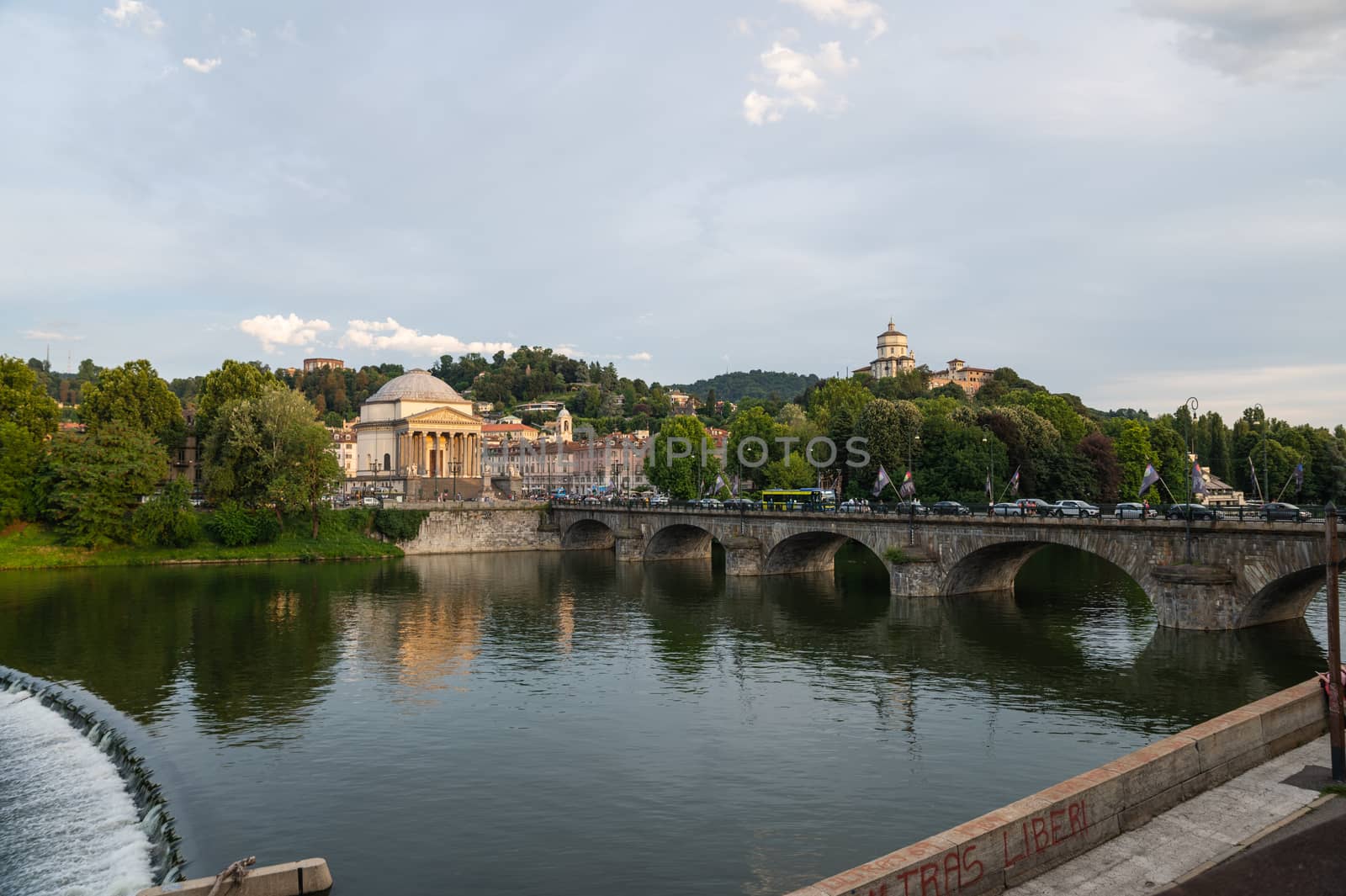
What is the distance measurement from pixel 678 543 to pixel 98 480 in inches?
2043

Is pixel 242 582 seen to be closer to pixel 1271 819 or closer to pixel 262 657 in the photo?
pixel 262 657

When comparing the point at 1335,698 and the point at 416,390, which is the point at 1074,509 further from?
the point at 416,390

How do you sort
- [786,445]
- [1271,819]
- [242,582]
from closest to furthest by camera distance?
[1271,819] → [242,582] → [786,445]

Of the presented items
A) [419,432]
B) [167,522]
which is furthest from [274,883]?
[419,432]

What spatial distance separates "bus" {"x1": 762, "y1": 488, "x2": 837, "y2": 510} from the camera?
7225cm

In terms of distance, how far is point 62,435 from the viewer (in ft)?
277

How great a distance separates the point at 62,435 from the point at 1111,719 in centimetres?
8905

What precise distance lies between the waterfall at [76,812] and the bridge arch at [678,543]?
56750 millimetres

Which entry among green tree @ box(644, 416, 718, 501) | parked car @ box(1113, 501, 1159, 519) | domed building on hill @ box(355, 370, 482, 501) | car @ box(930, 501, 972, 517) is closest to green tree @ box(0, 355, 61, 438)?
domed building on hill @ box(355, 370, 482, 501)

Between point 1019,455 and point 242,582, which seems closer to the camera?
point 242,582

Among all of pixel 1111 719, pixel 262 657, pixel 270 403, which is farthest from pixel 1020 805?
pixel 270 403

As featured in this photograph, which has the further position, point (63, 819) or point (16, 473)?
point (16, 473)

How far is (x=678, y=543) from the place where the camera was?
90000mm

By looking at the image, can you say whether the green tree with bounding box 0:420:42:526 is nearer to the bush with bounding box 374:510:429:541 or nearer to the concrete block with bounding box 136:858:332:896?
the bush with bounding box 374:510:429:541
